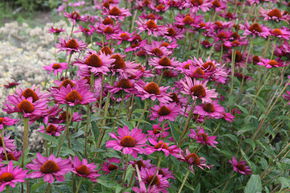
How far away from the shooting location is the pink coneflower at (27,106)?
117 centimetres

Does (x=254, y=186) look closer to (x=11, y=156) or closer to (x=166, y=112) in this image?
(x=166, y=112)

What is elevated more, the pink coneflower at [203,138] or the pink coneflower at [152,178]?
the pink coneflower at [152,178]

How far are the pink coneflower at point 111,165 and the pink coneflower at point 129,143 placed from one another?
14 centimetres

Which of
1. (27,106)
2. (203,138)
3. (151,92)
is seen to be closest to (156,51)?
(151,92)

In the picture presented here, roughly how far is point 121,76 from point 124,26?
2374mm

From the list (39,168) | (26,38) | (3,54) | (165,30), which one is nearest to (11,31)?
(26,38)

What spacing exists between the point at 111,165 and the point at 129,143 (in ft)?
0.76

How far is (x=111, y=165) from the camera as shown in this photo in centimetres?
142

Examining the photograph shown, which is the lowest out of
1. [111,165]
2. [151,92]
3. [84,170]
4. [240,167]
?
[240,167]

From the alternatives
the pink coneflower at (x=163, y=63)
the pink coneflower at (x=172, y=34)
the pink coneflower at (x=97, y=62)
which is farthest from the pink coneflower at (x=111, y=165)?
the pink coneflower at (x=172, y=34)

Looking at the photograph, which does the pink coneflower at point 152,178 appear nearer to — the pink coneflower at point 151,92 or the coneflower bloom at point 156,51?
the pink coneflower at point 151,92

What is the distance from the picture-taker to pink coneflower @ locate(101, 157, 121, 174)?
4.54ft

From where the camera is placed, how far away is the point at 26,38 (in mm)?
4617

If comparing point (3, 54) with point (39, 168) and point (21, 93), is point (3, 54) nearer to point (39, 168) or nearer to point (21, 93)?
point (21, 93)
